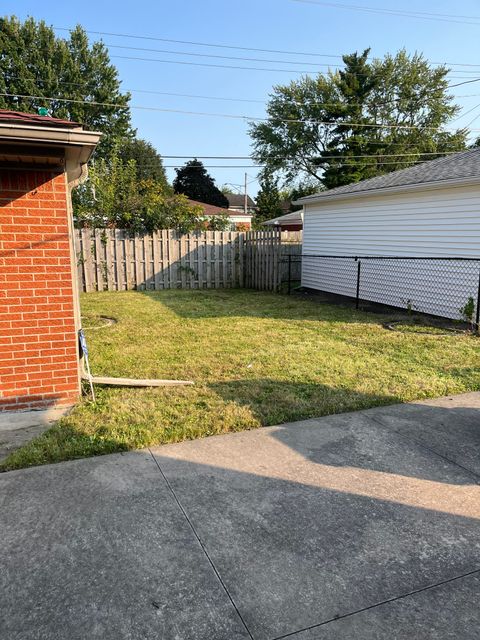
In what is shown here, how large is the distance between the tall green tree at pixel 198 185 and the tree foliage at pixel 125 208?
36923mm

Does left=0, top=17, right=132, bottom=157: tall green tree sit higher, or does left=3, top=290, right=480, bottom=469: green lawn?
left=0, top=17, right=132, bottom=157: tall green tree

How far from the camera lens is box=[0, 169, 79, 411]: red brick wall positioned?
367 cm

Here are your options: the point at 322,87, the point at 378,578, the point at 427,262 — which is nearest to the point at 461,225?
the point at 427,262

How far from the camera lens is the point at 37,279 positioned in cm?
381

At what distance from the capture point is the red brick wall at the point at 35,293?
3666mm

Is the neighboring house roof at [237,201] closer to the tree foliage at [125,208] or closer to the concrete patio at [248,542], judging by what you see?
the tree foliage at [125,208]

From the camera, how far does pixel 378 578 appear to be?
2.05 m

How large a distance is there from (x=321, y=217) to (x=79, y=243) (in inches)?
287

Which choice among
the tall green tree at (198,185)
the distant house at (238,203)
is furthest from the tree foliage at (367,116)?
the distant house at (238,203)

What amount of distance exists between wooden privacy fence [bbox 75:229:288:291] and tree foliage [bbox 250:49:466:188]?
2233 centimetres

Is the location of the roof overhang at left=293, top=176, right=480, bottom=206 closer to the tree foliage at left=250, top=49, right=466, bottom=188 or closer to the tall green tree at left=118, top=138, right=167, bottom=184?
the tree foliage at left=250, top=49, right=466, bottom=188

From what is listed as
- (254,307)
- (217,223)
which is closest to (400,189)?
(254,307)

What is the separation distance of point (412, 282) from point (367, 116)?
29870 mm

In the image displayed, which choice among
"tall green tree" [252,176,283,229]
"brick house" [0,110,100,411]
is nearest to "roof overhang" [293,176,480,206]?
"brick house" [0,110,100,411]
